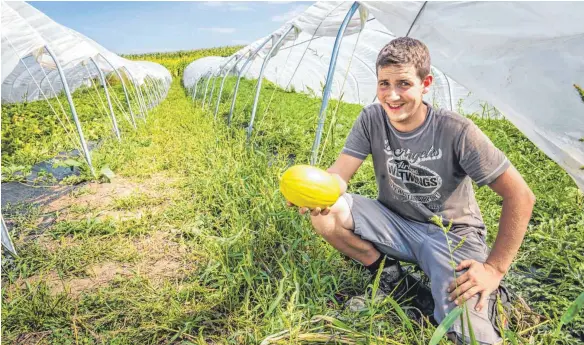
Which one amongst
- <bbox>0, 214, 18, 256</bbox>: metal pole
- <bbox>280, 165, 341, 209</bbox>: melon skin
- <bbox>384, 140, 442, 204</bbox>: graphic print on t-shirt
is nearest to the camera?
<bbox>280, 165, 341, 209</bbox>: melon skin

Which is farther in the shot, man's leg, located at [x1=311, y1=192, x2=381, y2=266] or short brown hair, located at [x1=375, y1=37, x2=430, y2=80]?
man's leg, located at [x1=311, y1=192, x2=381, y2=266]

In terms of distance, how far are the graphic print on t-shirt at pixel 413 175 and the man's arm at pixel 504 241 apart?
→ 1.05ft

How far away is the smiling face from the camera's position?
76.3 inches

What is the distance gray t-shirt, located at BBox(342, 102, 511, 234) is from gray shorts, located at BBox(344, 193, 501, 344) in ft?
0.24

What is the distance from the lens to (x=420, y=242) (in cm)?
215

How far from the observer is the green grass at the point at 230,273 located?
1.94m

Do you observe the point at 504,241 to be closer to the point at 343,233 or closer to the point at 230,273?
the point at 343,233

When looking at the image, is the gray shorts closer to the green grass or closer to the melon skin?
the green grass

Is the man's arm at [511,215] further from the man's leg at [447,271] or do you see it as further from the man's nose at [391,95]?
the man's nose at [391,95]

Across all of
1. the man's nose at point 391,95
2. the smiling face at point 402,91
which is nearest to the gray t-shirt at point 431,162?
the smiling face at point 402,91

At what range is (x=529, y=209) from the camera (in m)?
1.76

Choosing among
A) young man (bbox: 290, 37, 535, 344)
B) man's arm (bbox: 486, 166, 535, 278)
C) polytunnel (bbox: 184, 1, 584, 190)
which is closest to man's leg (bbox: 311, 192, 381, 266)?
young man (bbox: 290, 37, 535, 344)

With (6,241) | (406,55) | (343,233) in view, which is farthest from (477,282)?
(6,241)

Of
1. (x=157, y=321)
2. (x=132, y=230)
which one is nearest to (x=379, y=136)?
(x=157, y=321)
